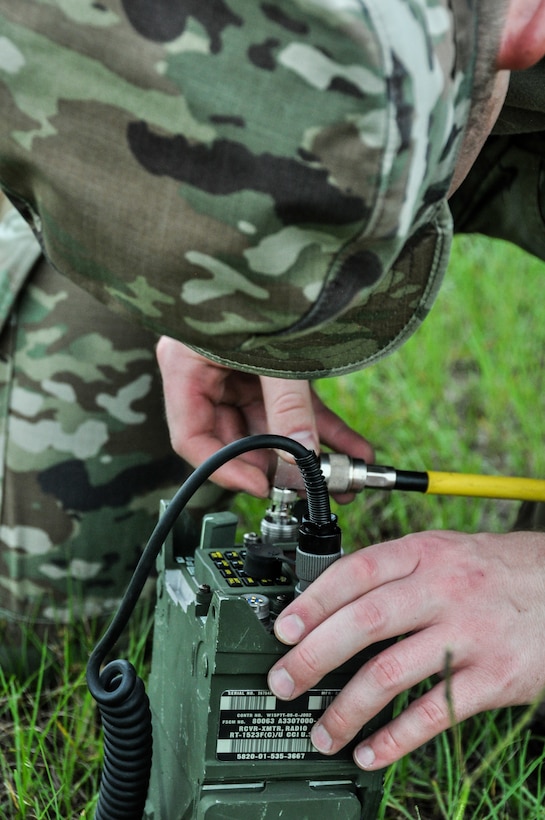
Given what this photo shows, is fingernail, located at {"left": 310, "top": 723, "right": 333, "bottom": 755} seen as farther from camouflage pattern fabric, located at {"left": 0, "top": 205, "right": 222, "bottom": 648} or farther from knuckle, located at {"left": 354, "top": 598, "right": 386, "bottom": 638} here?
camouflage pattern fabric, located at {"left": 0, "top": 205, "right": 222, "bottom": 648}

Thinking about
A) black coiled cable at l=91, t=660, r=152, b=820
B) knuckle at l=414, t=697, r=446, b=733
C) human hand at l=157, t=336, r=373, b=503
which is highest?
human hand at l=157, t=336, r=373, b=503

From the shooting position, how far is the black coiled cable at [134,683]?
1.22 meters

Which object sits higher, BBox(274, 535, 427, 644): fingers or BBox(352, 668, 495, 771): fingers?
BBox(274, 535, 427, 644): fingers

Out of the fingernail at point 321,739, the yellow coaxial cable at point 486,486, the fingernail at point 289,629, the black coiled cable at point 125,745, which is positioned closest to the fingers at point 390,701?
the fingernail at point 321,739

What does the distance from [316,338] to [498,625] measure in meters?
0.44

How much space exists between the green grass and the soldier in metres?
0.46

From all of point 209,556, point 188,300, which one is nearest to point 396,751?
point 209,556

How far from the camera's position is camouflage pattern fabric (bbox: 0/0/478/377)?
0.90m

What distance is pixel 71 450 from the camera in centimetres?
199

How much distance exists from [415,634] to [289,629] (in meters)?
0.18

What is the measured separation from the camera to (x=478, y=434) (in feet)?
9.25

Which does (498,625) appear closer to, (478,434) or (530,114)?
(530,114)

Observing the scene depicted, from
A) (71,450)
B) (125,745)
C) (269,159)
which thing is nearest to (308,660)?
(125,745)

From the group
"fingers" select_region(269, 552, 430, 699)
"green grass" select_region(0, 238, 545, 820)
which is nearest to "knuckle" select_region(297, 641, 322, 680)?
"fingers" select_region(269, 552, 430, 699)
